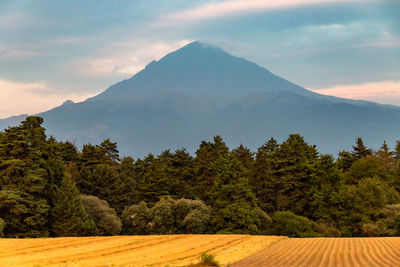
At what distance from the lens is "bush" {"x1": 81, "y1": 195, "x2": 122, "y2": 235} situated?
66.8 metres

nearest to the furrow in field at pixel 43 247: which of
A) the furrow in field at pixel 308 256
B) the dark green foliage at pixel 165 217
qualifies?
the furrow in field at pixel 308 256

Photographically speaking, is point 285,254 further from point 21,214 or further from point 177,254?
point 21,214

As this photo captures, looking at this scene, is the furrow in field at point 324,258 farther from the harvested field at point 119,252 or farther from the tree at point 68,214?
the tree at point 68,214

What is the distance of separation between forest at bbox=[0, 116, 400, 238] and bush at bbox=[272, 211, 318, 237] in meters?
0.15

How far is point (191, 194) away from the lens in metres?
84.4

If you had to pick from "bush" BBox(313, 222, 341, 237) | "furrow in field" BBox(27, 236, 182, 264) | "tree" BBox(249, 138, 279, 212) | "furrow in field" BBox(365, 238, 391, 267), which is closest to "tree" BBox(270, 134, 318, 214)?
"tree" BBox(249, 138, 279, 212)

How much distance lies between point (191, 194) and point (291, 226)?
22271 millimetres

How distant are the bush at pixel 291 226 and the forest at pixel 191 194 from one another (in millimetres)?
151

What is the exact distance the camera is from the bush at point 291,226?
67.5 metres

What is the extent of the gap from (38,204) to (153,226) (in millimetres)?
19832

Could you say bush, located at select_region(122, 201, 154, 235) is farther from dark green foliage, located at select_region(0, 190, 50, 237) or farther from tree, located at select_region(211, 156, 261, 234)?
dark green foliage, located at select_region(0, 190, 50, 237)

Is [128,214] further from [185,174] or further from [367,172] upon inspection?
[367,172]

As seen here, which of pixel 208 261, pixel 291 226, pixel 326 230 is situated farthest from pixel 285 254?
pixel 326 230

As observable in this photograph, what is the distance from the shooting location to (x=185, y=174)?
91188 mm
